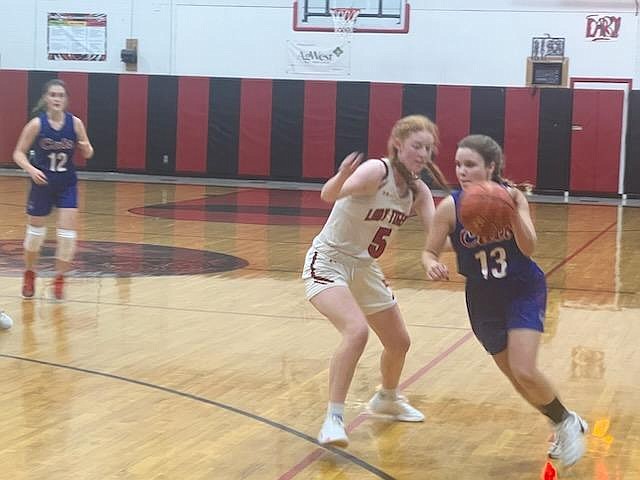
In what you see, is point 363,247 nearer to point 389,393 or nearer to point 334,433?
point 389,393

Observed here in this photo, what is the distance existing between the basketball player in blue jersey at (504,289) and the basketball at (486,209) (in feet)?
0.42

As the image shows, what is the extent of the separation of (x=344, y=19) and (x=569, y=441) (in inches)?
714

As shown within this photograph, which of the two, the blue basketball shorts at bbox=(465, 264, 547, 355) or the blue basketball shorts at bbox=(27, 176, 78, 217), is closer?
the blue basketball shorts at bbox=(465, 264, 547, 355)

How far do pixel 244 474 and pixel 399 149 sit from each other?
5.60 feet

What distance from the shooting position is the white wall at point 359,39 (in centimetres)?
2166

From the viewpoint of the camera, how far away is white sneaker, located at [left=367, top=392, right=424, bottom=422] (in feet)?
19.2

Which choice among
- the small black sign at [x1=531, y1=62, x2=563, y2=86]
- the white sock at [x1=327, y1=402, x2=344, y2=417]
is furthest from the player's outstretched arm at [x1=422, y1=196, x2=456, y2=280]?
the small black sign at [x1=531, y1=62, x2=563, y2=86]

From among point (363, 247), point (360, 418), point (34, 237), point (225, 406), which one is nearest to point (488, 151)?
point (363, 247)

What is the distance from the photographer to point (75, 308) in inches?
346

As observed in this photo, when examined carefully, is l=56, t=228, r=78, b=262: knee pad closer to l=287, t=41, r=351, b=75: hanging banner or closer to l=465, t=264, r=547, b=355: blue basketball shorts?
l=465, t=264, r=547, b=355: blue basketball shorts

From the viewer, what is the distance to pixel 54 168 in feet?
30.0

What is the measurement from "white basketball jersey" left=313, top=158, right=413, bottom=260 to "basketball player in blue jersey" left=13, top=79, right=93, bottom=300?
4075 millimetres

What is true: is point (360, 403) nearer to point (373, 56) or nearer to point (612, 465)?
point (612, 465)

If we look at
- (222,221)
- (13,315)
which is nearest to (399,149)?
(13,315)
